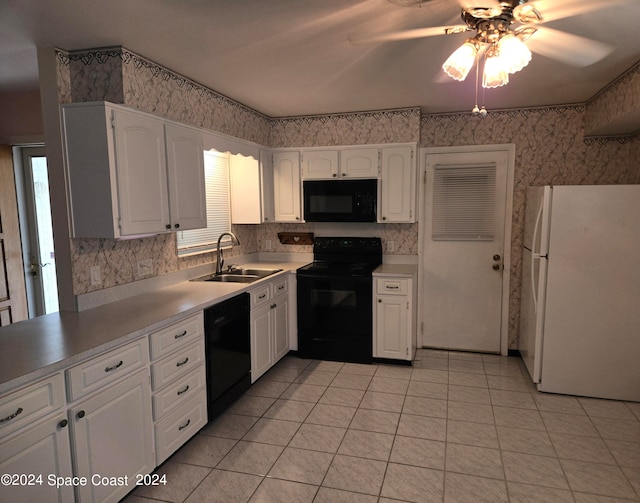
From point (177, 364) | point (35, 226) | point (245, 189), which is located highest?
point (245, 189)

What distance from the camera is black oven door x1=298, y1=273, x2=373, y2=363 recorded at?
392 centimetres

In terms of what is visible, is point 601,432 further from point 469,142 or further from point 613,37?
point 469,142

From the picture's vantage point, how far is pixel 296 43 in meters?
2.39

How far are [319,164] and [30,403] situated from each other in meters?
3.19

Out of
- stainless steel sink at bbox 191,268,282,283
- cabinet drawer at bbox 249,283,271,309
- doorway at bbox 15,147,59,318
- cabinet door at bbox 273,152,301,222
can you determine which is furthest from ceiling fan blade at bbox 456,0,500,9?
doorway at bbox 15,147,59,318

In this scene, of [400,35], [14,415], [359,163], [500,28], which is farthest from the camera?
[359,163]

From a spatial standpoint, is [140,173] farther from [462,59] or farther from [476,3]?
[476,3]

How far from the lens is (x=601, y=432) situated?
2785 millimetres

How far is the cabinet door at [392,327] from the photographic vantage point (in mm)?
3863

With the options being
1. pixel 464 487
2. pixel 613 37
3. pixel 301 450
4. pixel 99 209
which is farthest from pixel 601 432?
pixel 99 209

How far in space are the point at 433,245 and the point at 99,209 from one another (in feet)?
10.2

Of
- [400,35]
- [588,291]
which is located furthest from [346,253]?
Result: [400,35]

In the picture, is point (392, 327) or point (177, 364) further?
point (392, 327)

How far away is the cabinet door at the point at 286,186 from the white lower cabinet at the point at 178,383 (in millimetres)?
1942
